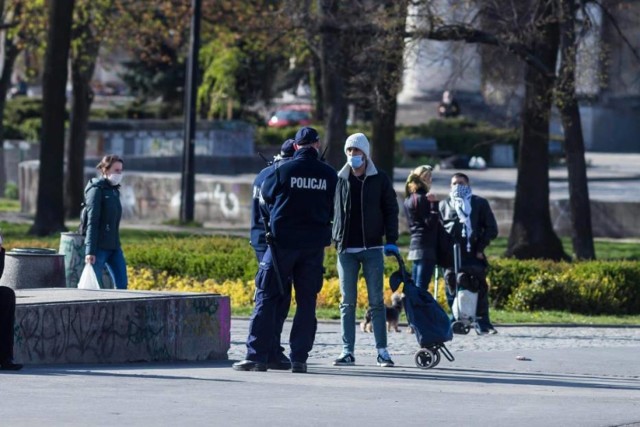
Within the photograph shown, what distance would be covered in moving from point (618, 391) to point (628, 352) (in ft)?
9.36

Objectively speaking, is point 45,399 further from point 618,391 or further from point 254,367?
point 618,391

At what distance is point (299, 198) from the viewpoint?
34.2 ft

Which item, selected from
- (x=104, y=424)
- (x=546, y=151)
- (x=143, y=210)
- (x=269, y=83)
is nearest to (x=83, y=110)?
(x=143, y=210)

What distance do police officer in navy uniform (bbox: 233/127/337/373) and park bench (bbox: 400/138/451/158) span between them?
37.3 metres

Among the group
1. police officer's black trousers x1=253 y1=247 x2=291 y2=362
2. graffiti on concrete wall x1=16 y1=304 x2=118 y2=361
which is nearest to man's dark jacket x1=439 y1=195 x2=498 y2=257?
police officer's black trousers x1=253 y1=247 x2=291 y2=362

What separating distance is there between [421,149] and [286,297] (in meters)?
37.6

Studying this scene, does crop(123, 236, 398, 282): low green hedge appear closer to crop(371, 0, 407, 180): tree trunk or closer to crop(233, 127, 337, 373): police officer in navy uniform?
crop(371, 0, 407, 180): tree trunk

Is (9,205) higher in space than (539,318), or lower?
higher

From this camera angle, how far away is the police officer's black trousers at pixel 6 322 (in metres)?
9.93

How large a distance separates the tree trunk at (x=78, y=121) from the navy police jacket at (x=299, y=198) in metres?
21.6

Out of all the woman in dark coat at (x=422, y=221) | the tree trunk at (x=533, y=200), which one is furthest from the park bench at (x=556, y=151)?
the woman in dark coat at (x=422, y=221)

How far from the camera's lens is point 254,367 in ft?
34.7

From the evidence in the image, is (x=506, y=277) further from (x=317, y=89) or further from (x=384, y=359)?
(x=317, y=89)

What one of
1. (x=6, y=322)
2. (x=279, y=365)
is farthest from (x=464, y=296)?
(x=6, y=322)
